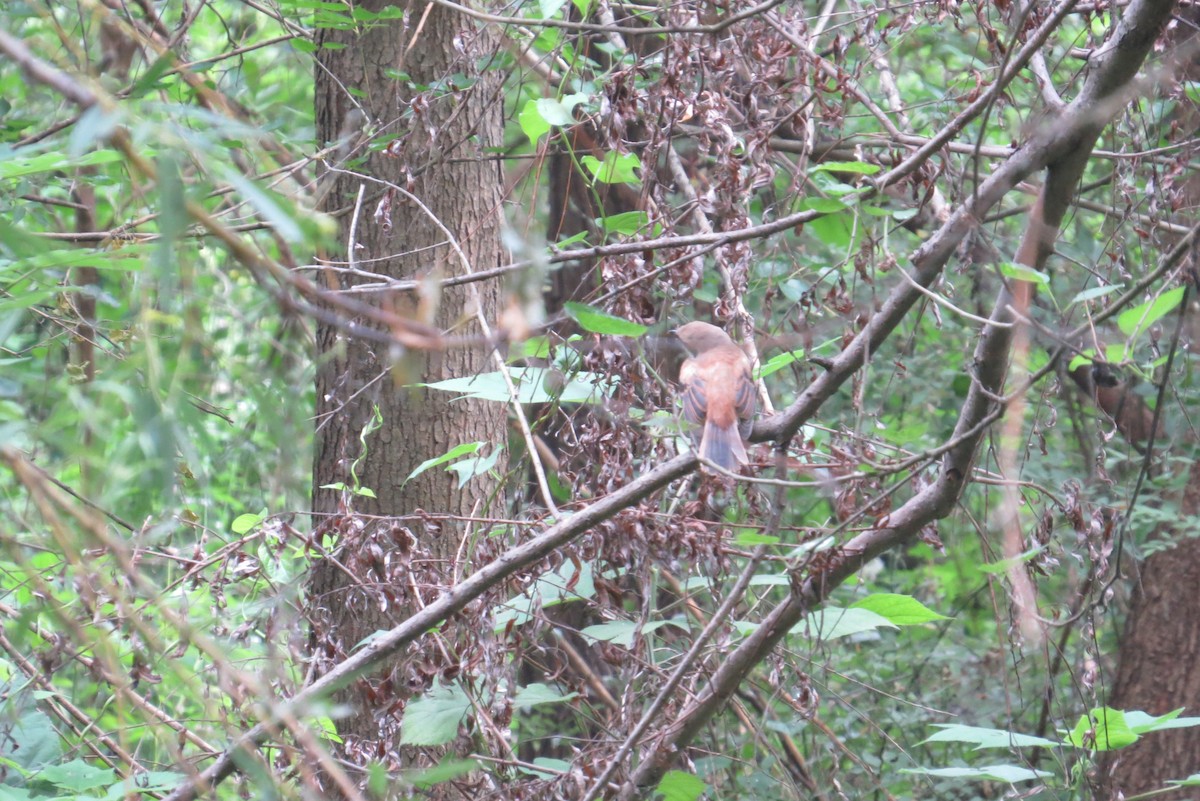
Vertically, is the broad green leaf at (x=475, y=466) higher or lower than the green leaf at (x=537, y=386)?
lower

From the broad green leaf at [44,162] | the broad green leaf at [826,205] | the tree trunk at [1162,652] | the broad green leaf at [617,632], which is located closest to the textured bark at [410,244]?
the broad green leaf at [617,632]

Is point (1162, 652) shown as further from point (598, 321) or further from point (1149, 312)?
point (598, 321)

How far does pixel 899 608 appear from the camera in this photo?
2.36m

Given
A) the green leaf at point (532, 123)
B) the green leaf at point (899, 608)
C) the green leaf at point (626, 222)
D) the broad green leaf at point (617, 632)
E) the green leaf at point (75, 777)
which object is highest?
the green leaf at point (532, 123)

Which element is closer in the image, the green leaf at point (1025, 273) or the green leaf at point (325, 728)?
the green leaf at point (1025, 273)

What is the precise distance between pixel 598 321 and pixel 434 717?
103cm

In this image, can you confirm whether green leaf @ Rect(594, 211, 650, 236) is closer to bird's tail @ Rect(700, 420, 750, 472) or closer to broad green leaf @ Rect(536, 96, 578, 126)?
broad green leaf @ Rect(536, 96, 578, 126)

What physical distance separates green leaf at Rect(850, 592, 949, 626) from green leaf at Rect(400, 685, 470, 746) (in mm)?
917

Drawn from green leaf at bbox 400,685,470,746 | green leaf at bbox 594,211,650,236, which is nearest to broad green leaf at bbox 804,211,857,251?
green leaf at bbox 594,211,650,236

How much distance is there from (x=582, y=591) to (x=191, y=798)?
995 millimetres

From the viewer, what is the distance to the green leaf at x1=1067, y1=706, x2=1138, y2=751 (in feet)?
7.16

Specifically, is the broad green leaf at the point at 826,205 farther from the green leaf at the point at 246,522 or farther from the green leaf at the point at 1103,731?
the green leaf at the point at 246,522

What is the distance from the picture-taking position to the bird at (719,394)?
3223 mm

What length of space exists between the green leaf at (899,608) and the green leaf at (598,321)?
0.84 meters
